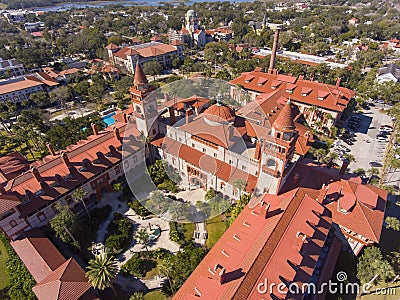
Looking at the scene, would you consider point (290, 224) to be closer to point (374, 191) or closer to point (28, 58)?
point (374, 191)

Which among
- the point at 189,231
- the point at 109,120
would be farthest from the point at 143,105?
the point at 109,120

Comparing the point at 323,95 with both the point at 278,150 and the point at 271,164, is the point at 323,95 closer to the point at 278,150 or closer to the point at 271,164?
the point at 271,164

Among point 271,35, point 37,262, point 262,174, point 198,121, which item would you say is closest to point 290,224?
point 262,174

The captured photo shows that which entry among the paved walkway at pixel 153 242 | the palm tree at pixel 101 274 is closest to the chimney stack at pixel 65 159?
the paved walkway at pixel 153 242

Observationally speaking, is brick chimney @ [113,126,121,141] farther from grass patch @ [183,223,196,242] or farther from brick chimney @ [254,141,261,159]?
brick chimney @ [254,141,261,159]

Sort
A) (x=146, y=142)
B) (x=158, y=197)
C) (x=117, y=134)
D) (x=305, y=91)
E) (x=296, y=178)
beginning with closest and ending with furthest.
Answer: (x=296, y=178) → (x=158, y=197) → (x=117, y=134) → (x=146, y=142) → (x=305, y=91)

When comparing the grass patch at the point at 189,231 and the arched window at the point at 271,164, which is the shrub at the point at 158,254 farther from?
the arched window at the point at 271,164
